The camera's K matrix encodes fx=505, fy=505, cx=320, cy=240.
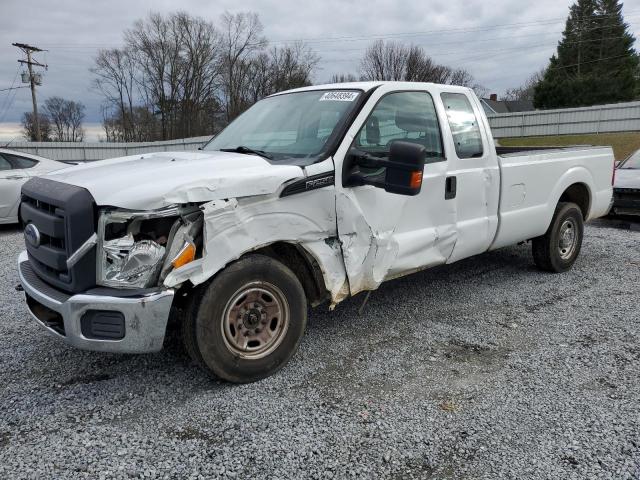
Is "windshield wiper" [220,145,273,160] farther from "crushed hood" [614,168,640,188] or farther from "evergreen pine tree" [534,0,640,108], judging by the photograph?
"evergreen pine tree" [534,0,640,108]

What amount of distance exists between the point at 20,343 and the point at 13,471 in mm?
1778

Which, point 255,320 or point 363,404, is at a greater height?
point 255,320

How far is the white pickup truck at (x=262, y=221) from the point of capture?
2.84m

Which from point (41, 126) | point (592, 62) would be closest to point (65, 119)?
point (41, 126)

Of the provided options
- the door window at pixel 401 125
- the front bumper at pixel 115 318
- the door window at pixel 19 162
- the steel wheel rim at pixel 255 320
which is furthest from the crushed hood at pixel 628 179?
the door window at pixel 19 162

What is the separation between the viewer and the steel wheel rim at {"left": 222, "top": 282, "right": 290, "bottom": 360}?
3154 mm

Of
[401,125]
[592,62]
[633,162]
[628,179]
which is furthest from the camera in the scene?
[592,62]

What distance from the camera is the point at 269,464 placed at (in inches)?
100

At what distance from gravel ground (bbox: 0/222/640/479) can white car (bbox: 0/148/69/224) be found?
4925 mm

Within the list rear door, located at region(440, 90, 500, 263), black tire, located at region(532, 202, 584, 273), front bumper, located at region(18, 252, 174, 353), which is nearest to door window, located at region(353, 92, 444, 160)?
rear door, located at region(440, 90, 500, 263)

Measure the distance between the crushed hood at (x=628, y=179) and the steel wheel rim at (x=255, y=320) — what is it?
824 centimetres

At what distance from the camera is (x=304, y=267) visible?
144 inches

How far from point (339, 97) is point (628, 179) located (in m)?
7.57

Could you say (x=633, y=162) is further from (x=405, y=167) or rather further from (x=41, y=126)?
(x=41, y=126)
